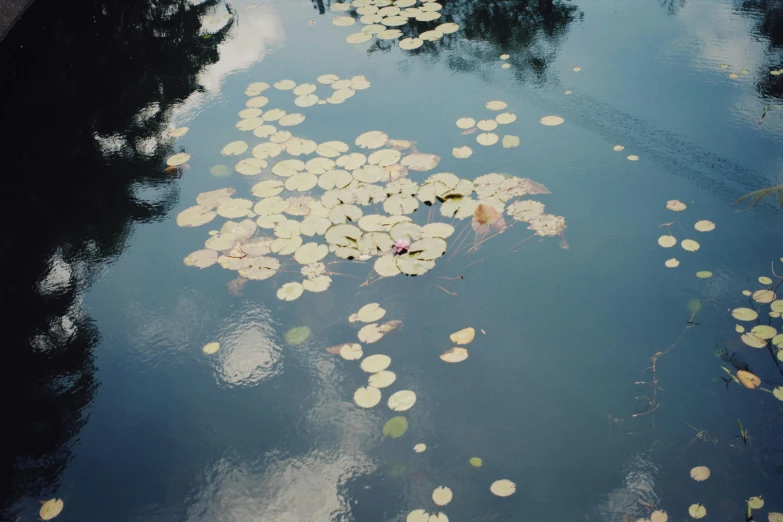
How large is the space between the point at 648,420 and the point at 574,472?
32 cm

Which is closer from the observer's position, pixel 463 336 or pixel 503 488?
pixel 503 488

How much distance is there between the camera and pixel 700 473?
175 cm

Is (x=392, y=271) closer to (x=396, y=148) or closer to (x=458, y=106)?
(x=396, y=148)

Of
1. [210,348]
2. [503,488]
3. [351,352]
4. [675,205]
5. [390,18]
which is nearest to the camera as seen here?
[503,488]

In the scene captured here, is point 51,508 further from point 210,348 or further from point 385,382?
point 385,382

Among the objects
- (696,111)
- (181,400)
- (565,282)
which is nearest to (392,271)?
(565,282)

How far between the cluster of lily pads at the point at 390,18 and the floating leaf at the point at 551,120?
128cm

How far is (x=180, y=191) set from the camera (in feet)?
9.89

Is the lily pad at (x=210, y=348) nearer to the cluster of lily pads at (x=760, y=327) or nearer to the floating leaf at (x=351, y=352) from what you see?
the floating leaf at (x=351, y=352)

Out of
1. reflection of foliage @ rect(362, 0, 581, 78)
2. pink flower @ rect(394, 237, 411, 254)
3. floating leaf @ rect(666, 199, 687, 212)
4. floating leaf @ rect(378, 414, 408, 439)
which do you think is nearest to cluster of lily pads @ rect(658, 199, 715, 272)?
floating leaf @ rect(666, 199, 687, 212)

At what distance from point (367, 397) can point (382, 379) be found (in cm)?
9

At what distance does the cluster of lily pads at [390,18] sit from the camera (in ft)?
13.5

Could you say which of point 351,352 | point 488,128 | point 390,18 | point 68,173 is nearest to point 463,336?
point 351,352

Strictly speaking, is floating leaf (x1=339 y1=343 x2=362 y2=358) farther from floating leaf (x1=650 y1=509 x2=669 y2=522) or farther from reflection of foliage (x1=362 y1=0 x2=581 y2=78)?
reflection of foliage (x1=362 y1=0 x2=581 y2=78)
